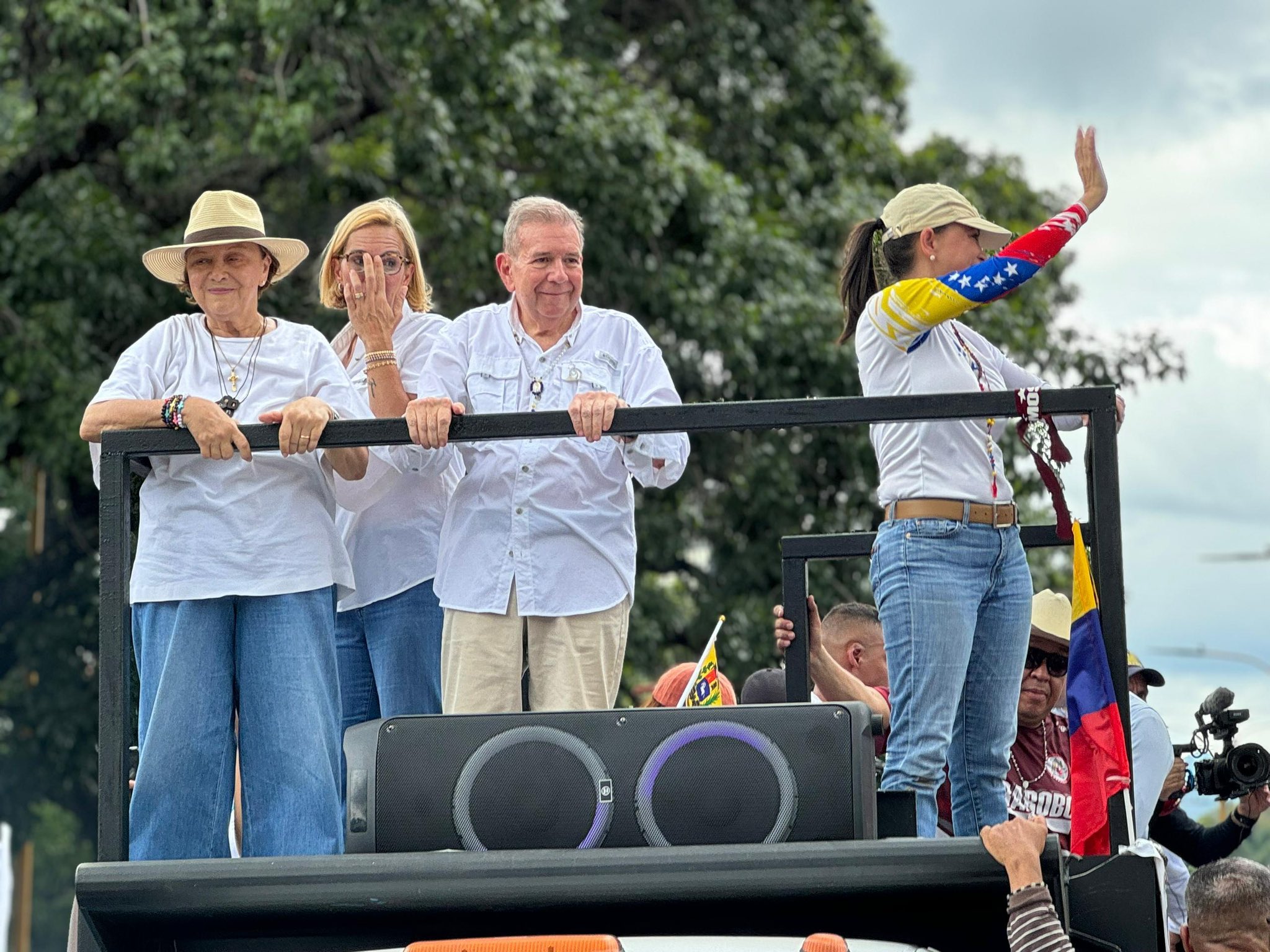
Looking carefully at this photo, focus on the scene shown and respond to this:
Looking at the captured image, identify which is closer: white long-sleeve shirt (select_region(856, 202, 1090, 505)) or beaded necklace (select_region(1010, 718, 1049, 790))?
white long-sleeve shirt (select_region(856, 202, 1090, 505))

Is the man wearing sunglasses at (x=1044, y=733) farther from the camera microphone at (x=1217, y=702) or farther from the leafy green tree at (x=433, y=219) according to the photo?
the leafy green tree at (x=433, y=219)

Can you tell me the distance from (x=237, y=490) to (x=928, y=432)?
1361mm

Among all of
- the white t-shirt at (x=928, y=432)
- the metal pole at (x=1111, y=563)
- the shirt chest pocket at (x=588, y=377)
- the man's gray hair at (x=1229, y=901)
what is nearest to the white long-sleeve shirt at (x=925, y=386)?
the white t-shirt at (x=928, y=432)

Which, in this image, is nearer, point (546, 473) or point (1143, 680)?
point (546, 473)

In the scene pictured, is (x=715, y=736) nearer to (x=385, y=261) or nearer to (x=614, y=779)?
(x=614, y=779)

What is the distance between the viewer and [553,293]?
148 inches

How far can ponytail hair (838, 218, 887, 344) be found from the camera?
3758 mm

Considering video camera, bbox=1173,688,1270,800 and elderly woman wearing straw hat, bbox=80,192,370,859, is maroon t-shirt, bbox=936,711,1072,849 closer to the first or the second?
video camera, bbox=1173,688,1270,800

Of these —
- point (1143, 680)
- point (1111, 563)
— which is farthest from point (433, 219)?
point (1111, 563)

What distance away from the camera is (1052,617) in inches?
→ 181

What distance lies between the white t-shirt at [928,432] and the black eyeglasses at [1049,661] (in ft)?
3.68

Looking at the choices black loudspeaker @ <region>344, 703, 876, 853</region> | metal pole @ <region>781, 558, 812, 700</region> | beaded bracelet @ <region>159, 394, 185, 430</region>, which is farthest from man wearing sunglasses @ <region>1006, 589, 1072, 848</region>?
beaded bracelet @ <region>159, 394, 185, 430</region>

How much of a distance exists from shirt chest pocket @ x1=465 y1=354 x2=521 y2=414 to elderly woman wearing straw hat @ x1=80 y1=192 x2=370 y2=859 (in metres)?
0.34

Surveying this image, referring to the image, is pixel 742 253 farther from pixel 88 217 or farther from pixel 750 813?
pixel 750 813
